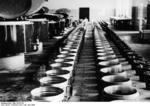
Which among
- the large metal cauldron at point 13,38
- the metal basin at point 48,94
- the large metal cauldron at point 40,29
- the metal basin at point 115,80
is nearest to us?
the metal basin at point 48,94

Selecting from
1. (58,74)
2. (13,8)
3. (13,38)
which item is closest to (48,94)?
(58,74)

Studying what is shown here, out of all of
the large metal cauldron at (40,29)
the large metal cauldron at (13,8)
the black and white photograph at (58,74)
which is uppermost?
the large metal cauldron at (13,8)

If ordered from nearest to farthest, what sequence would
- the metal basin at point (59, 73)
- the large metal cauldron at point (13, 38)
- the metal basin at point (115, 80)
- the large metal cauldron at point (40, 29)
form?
the metal basin at point (115, 80), the metal basin at point (59, 73), the large metal cauldron at point (13, 38), the large metal cauldron at point (40, 29)

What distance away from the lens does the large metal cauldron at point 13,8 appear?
4.58ft

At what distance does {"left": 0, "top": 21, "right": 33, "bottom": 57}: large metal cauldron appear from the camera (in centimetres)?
421

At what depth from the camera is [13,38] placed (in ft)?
14.1

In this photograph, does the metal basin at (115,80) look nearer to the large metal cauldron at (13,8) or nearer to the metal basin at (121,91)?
the metal basin at (121,91)

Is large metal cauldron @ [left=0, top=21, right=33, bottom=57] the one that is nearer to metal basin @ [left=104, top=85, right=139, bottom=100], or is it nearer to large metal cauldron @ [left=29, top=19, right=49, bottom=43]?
large metal cauldron @ [left=29, top=19, right=49, bottom=43]

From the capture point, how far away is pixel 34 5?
1417 mm

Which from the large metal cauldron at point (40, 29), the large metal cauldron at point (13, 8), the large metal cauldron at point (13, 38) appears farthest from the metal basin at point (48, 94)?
the large metal cauldron at point (40, 29)

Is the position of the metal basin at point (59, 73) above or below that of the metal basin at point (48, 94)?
above

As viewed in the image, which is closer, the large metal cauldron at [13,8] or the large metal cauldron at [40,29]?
the large metal cauldron at [13,8]

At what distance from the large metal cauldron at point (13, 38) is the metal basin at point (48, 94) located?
9.49 ft

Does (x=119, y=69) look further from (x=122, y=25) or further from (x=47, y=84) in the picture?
(x=122, y=25)
